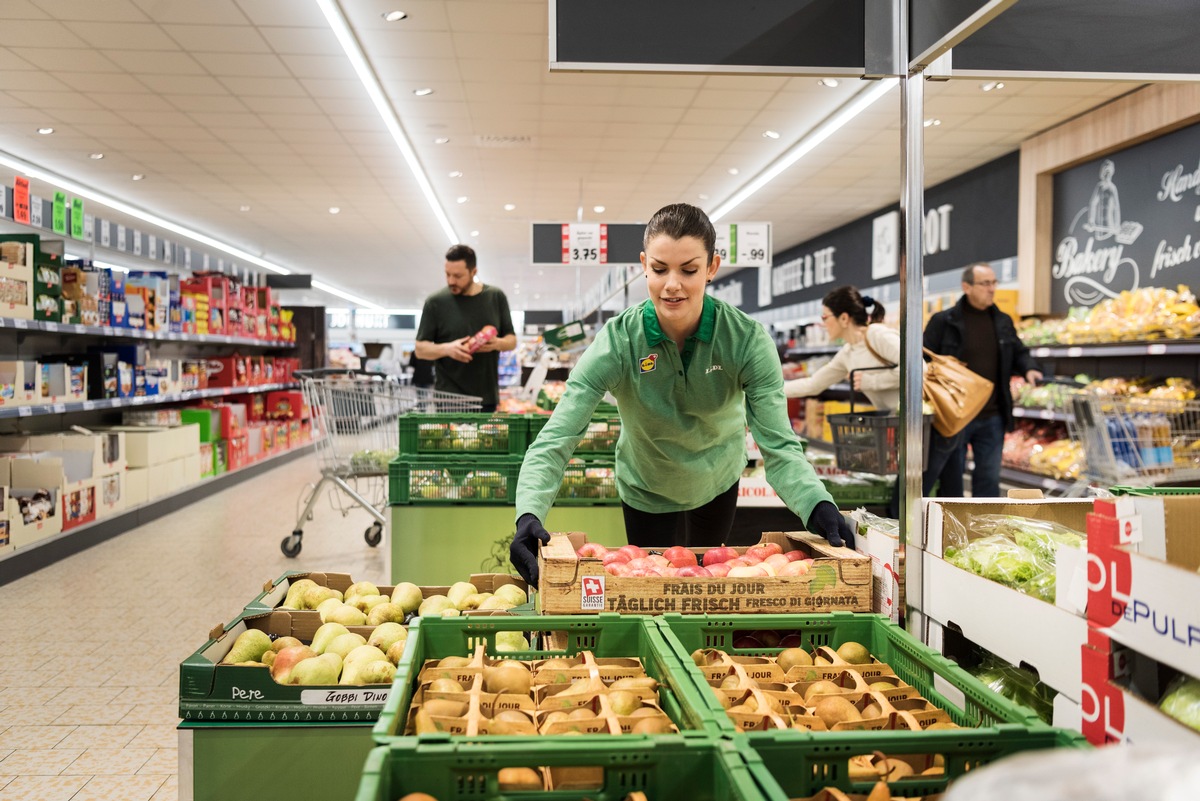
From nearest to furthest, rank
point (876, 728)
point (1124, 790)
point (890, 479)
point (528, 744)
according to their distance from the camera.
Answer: point (1124, 790) < point (528, 744) < point (876, 728) < point (890, 479)

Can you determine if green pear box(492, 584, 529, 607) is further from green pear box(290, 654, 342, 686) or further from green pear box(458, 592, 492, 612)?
green pear box(290, 654, 342, 686)

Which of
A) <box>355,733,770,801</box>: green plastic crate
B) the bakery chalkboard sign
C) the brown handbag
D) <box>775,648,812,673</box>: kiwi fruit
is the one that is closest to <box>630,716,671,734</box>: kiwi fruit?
<box>355,733,770,801</box>: green plastic crate

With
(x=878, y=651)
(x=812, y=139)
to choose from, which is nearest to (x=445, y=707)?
(x=878, y=651)

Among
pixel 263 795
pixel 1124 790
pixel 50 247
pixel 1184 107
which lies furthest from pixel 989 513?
pixel 50 247

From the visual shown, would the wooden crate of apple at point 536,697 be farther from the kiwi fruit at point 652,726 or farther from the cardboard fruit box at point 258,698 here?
the cardboard fruit box at point 258,698

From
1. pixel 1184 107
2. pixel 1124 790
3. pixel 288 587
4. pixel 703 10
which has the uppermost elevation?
pixel 1184 107

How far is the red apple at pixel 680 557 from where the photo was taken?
1894 mm

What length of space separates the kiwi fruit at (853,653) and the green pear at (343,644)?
3.27 feet

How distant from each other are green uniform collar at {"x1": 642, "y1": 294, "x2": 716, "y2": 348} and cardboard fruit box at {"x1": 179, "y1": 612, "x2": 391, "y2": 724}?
1016 millimetres

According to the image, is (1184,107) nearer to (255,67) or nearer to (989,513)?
(989,513)

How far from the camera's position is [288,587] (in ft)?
7.64

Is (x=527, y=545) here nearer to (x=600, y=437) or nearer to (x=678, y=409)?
(x=678, y=409)

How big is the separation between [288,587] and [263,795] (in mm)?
695

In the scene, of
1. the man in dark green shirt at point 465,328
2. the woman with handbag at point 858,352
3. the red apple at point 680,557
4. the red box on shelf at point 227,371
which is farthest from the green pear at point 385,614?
the red box on shelf at point 227,371
